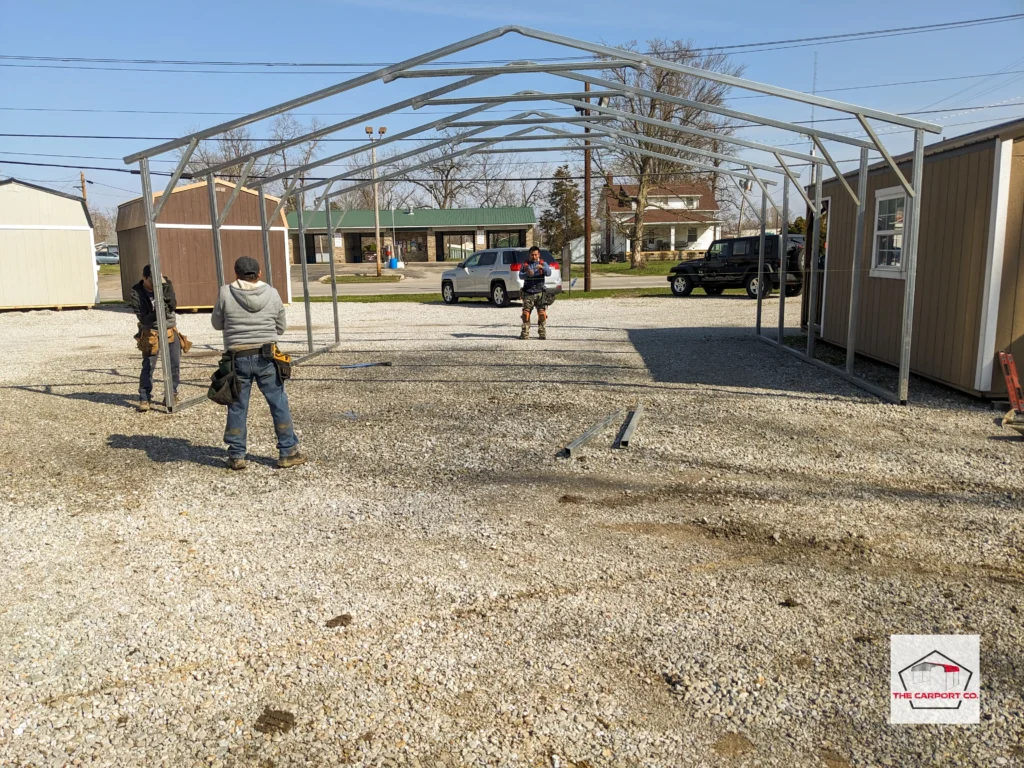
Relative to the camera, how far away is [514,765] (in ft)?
9.11

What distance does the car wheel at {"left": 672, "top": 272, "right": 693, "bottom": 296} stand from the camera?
2475 centimetres

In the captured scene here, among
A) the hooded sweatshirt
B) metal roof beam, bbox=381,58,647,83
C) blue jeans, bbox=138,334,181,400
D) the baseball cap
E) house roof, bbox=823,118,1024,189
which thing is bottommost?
blue jeans, bbox=138,334,181,400

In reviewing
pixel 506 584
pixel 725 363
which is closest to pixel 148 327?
pixel 506 584

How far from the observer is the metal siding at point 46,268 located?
2230 cm

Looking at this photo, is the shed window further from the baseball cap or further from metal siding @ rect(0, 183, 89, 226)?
metal siding @ rect(0, 183, 89, 226)

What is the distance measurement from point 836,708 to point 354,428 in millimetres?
5730

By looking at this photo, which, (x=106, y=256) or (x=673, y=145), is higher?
(x=673, y=145)

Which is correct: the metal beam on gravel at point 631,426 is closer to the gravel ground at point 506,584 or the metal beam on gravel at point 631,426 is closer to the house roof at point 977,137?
the gravel ground at point 506,584

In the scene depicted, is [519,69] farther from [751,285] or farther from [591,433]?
[751,285]

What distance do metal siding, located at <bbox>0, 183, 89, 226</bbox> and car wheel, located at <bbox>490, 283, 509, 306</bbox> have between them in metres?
12.6

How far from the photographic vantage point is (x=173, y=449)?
7.27 metres

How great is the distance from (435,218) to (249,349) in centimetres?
5046

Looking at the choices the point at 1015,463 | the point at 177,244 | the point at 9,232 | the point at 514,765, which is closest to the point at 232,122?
the point at 514,765

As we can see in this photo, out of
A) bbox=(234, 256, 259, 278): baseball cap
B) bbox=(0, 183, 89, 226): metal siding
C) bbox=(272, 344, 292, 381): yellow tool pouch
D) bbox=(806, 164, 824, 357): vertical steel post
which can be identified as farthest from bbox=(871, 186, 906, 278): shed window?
bbox=(0, 183, 89, 226): metal siding
